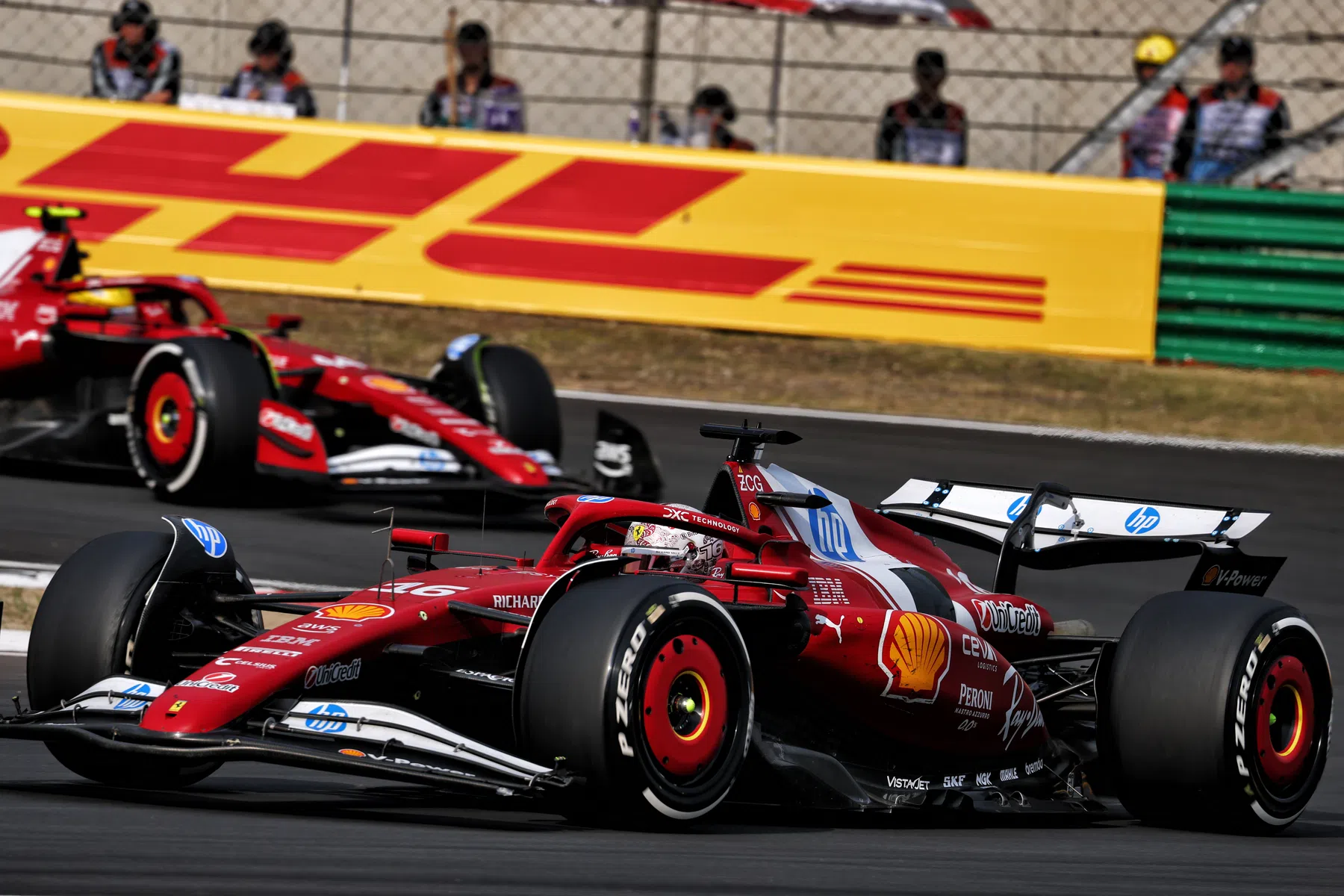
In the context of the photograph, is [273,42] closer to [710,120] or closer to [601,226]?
[601,226]

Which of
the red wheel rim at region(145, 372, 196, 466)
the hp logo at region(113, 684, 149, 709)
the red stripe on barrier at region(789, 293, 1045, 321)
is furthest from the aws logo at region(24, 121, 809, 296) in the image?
the hp logo at region(113, 684, 149, 709)

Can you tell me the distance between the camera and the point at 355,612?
213 inches

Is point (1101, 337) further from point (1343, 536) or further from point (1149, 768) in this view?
point (1149, 768)

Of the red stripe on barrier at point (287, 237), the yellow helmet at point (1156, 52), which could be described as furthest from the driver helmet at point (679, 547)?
the yellow helmet at point (1156, 52)

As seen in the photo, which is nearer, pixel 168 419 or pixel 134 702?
pixel 134 702

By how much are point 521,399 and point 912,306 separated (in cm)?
468

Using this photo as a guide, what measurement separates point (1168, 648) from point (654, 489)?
4.88 meters

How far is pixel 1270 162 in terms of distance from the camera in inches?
616

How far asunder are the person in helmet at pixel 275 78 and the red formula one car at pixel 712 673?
1060cm

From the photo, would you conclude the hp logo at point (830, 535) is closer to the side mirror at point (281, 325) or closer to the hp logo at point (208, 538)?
the hp logo at point (208, 538)

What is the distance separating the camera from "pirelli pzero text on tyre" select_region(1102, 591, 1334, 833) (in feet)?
18.9

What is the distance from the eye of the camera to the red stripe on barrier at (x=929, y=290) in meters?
15.0

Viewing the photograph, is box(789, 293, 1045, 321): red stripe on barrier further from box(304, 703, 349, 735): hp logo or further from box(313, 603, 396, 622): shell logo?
box(304, 703, 349, 735): hp logo

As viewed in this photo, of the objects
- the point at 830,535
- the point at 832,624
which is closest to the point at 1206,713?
the point at 832,624
